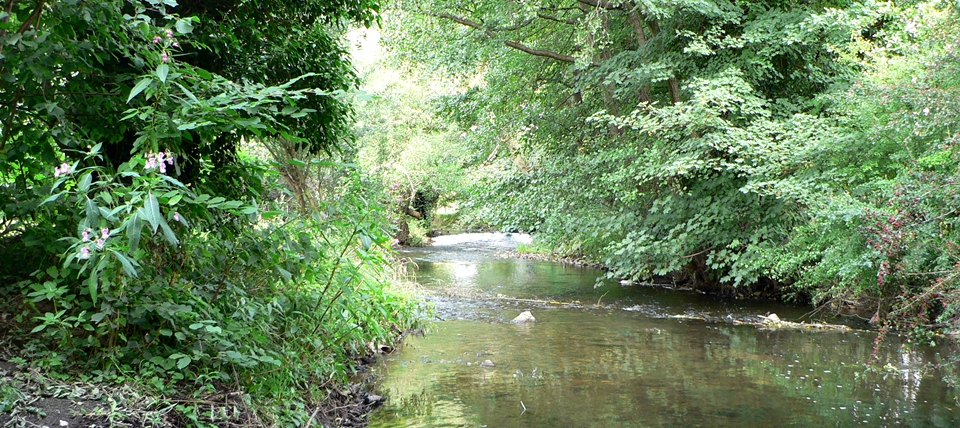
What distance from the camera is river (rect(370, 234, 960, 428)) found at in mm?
5984

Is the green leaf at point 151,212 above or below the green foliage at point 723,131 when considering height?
below

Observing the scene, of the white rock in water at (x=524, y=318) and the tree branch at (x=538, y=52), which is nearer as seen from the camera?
the white rock in water at (x=524, y=318)

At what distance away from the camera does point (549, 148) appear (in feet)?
48.5

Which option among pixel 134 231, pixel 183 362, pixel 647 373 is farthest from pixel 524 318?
pixel 134 231

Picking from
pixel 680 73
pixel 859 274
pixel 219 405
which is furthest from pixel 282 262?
pixel 680 73

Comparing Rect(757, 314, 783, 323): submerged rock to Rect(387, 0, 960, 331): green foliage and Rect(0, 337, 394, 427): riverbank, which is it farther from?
Rect(0, 337, 394, 427): riverbank

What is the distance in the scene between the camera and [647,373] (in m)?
7.55

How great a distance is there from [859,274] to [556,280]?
7.68 metres

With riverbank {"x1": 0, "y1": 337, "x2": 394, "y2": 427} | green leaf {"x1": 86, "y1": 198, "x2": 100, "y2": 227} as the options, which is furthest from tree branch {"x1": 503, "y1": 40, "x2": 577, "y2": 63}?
green leaf {"x1": 86, "y1": 198, "x2": 100, "y2": 227}

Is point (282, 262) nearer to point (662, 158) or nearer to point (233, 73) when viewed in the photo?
point (233, 73)

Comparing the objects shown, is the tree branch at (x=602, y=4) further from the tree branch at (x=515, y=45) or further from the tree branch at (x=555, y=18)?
the tree branch at (x=515, y=45)

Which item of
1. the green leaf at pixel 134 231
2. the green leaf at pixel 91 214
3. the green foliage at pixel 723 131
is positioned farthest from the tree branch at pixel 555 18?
the green leaf at pixel 134 231

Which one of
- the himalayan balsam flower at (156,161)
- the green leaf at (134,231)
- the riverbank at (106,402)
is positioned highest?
the himalayan balsam flower at (156,161)

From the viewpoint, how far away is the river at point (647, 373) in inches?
236
